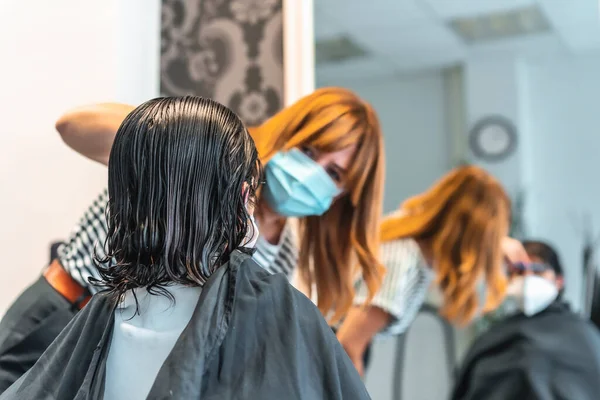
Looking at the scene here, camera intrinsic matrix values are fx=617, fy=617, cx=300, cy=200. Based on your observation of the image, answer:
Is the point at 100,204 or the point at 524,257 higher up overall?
the point at 100,204

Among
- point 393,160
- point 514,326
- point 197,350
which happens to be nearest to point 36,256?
point 393,160

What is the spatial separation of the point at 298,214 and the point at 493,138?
2.79 ft

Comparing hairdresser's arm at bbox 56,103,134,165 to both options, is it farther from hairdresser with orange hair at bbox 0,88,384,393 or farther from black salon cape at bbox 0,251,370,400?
black salon cape at bbox 0,251,370,400

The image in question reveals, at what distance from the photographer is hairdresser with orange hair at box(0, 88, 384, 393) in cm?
110

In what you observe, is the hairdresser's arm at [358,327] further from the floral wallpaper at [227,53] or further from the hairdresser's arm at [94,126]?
the hairdresser's arm at [94,126]

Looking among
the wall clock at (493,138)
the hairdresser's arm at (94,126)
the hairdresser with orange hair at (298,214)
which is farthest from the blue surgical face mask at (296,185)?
the wall clock at (493,138)

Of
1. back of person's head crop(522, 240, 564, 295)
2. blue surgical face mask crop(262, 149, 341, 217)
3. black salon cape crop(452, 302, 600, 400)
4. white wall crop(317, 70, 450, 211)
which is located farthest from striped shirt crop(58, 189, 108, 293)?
back of person's head crop(522, 240, 564, 295)

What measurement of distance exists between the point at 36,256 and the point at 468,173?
50.3 inches

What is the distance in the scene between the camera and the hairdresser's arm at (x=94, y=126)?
3.60 ft

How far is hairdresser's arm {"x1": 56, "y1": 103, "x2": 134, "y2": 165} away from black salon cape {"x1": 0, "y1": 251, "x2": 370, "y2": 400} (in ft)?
1.49

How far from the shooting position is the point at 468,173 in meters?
1.89

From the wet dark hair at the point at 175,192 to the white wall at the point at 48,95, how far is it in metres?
0.97

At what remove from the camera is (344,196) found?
147 cm

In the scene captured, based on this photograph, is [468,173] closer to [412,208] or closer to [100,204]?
[412,208]
